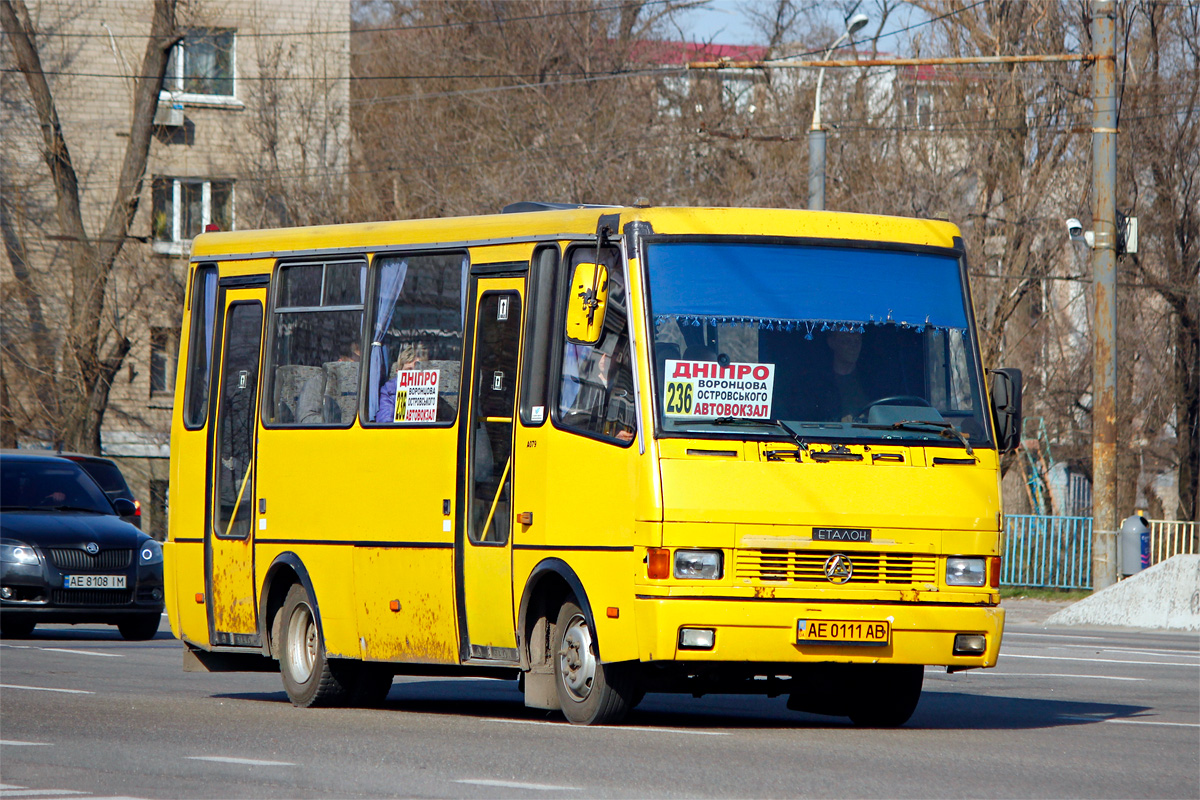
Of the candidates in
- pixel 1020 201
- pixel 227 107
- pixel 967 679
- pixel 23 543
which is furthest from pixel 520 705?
pixel 227 107

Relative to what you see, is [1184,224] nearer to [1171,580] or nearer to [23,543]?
[1171,580]

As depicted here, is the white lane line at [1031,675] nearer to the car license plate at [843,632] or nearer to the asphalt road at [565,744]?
the asphalt road at [565,744]

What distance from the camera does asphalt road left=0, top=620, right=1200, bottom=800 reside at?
28.7 ft

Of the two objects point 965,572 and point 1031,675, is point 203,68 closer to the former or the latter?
point 1031,675

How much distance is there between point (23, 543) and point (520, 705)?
813cm

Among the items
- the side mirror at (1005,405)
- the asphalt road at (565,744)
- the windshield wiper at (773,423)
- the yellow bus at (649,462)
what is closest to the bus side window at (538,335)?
the yellow bus at (649,462)

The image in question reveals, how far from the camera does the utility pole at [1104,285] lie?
26781 mm

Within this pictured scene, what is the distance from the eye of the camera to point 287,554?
43.5ft

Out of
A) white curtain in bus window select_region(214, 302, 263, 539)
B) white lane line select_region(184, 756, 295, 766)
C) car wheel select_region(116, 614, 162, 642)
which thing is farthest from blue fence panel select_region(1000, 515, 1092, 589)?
white lane line select_region(184, 756, 295, 766)

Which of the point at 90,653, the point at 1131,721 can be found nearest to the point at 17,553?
the point at 90,653

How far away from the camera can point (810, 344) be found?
1117 centimetres

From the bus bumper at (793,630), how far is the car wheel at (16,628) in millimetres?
11724

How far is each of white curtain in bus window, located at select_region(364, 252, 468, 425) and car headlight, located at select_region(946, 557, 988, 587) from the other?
10.2ft

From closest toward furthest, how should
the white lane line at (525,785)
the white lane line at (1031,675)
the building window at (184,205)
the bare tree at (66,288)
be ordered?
1. the white lane line at (525,785)
2. the white lane line at (1031,675)
3. the bare tree at (66,288)
4. the building window at (184,205)
